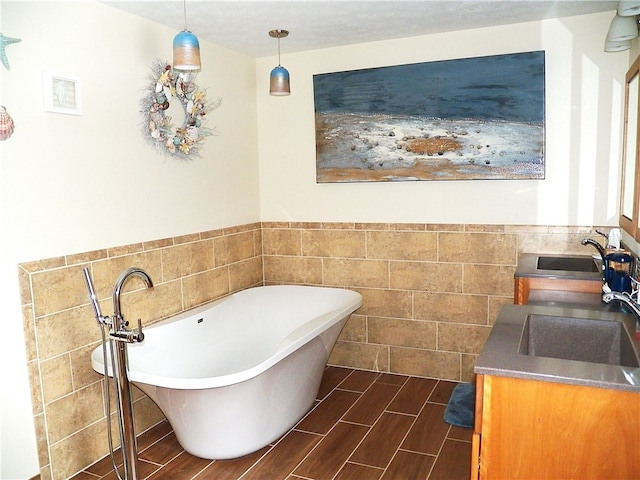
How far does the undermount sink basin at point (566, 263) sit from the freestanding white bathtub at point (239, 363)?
1.21 meters

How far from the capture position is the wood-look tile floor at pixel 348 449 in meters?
2.71

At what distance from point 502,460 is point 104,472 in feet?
6.83

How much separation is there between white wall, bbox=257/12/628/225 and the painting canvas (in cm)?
7

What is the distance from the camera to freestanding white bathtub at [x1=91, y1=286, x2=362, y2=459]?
2607 millimetres

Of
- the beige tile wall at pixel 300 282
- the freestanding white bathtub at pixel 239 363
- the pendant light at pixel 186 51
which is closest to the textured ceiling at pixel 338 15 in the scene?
the pendant light at pixel 186 51

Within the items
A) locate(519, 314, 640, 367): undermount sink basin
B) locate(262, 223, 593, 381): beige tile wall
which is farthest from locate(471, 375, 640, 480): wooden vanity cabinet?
locate(262, 223, 593, 381): beige tile wall

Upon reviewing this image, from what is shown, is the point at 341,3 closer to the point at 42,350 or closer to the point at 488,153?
the point at 488,153

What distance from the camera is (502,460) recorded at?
1.63m

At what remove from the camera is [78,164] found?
2.75 m

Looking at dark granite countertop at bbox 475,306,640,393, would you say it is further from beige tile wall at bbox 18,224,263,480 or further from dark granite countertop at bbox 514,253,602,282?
beige tile wall at bbox 18,224,263,480

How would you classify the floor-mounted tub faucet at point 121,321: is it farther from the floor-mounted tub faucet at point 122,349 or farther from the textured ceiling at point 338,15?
the textured ceiling at point 338,15

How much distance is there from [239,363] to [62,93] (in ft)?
6.46

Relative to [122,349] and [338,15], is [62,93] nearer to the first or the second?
[122,349]

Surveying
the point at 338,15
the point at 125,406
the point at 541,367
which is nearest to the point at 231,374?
the point at 125,406
